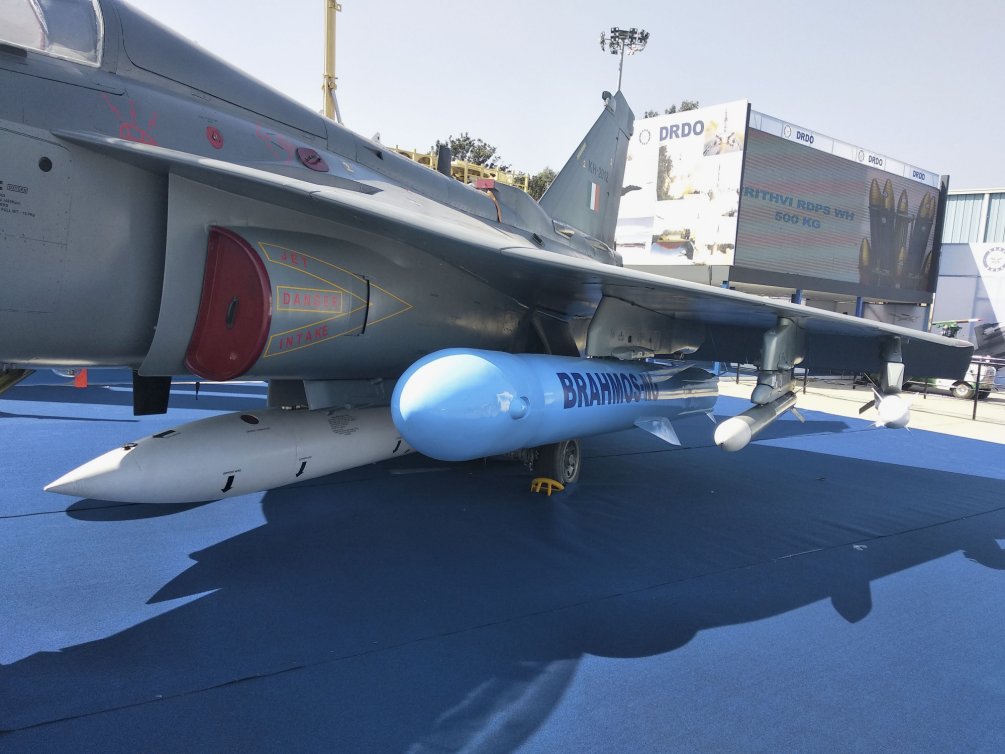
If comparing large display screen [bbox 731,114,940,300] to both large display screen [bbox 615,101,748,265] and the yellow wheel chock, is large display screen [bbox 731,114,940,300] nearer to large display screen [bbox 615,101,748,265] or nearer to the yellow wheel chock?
large display screen [bbox 615,101,748,265]

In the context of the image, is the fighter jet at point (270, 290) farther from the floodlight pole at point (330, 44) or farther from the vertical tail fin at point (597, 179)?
the floodlight pole at point (330, 44)

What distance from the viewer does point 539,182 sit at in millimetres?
43500

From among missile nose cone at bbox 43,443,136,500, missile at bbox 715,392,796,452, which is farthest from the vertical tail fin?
missile nose cone at bbox 43,443,136,500

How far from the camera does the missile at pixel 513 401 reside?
9.89 feet

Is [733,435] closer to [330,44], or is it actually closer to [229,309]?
[229,309]

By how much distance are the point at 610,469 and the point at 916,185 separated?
81.3ft

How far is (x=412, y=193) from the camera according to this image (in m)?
4.96

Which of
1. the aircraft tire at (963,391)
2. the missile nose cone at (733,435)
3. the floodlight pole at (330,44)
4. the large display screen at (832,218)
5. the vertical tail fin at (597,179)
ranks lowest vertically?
the aircraft tire at (963,391)

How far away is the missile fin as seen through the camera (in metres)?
5.04

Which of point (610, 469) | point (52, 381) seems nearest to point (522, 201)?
point (610, 469)

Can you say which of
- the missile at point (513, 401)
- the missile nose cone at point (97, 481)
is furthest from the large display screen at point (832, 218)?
the missile nose cone at point (97, 481)

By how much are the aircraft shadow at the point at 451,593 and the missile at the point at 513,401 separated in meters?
0.81

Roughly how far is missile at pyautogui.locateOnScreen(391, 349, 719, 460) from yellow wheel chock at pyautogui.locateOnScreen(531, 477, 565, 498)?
3.14ft

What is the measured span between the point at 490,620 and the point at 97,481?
233 centimetres
